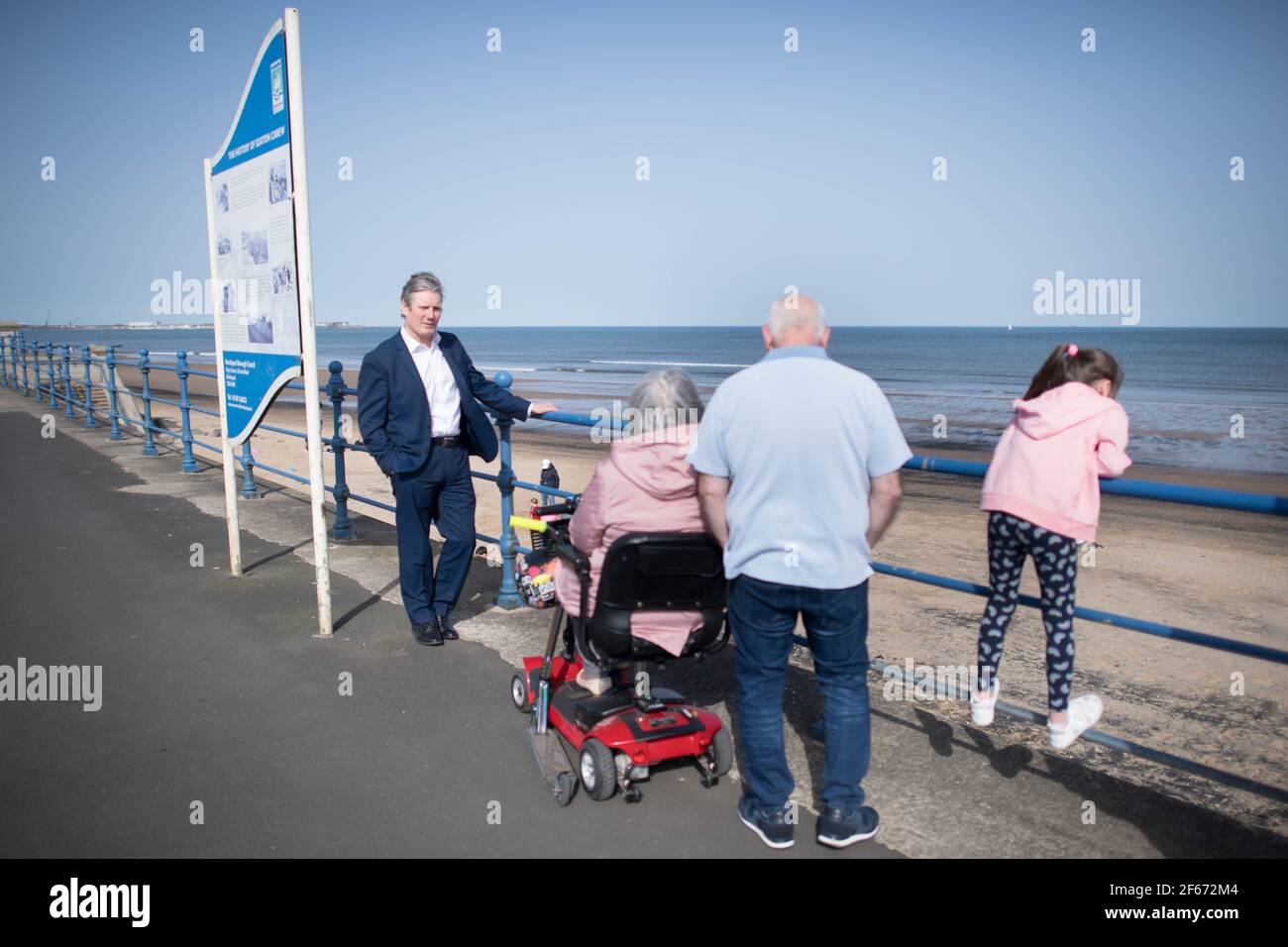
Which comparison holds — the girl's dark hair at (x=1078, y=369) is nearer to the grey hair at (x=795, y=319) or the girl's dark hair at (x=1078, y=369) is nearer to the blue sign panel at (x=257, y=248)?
the grey hair at (x=795, y=319)

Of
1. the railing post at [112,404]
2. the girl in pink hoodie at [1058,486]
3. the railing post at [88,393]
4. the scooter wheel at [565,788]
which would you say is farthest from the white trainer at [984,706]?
the railing post at [88,393]

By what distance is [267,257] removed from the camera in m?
5.03

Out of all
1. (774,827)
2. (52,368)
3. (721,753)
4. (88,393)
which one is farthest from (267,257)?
(52,368)

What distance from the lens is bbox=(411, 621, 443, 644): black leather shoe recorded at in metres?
4.84

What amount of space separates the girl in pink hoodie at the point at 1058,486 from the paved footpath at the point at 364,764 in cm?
44

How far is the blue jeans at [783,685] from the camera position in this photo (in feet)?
9.49

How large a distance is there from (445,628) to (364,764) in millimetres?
1459

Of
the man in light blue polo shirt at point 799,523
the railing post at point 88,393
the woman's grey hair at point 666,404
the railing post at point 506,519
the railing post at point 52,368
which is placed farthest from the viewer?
the railing post at point 52,368

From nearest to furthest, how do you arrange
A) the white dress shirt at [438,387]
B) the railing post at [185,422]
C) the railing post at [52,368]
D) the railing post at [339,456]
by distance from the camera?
the white dress shirt at [438,387] → the railing post at [339,456] → the railing post at [185,422] → the railing post at [52,368]

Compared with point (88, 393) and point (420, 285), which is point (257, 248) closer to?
point (420, 285)

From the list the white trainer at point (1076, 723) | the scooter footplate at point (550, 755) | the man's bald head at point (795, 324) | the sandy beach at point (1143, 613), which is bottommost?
the sandy beach at point (1143, 613)

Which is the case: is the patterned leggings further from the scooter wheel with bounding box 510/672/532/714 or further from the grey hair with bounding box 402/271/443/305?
the grey hair with bounding box 402/271/443/305
